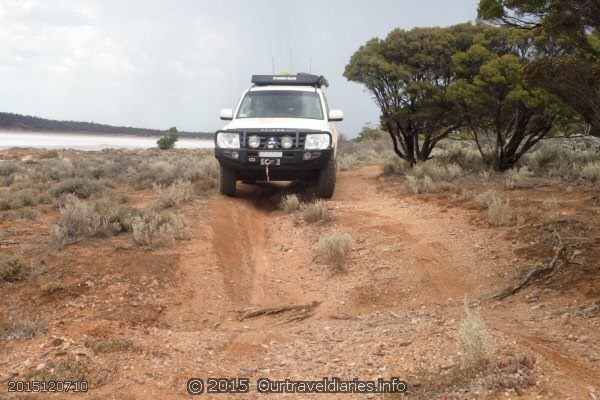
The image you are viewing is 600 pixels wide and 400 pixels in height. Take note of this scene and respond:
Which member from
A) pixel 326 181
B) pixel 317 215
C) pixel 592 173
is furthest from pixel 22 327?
pixel 592 173

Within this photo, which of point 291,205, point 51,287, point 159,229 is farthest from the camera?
point 291,205

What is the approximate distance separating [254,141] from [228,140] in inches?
20.8

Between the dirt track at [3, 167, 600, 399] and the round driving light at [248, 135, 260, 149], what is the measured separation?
4.01 ft

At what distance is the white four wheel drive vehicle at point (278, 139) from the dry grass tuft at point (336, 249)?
2.49 meters

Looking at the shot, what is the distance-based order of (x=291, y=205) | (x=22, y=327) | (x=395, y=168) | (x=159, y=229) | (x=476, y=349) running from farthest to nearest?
(x=395, y=168) → (x=291, y=205) → (x=159, y=229) → (x=22, y=327) → (x=476, y=349)

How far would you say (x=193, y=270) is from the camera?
19.3 feet

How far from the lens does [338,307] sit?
5.24m

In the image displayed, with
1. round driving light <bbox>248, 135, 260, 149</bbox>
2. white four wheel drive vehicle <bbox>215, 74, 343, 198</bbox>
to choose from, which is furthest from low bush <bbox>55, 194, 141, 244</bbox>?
round driving light <bbox>248, 135, 260, 149</bbox>

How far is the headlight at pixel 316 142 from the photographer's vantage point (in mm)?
8797

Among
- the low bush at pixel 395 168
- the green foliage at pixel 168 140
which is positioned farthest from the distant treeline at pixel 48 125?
the low bush at pixel 395 168

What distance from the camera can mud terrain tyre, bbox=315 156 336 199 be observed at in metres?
9.36

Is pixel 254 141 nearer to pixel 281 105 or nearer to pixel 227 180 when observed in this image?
pixel 227 180

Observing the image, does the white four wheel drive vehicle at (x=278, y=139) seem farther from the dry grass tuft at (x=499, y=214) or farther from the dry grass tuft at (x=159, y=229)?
the dry grass tuft at (x=499, y=214)

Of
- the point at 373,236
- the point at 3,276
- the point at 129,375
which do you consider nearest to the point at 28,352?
the point at 129,375
